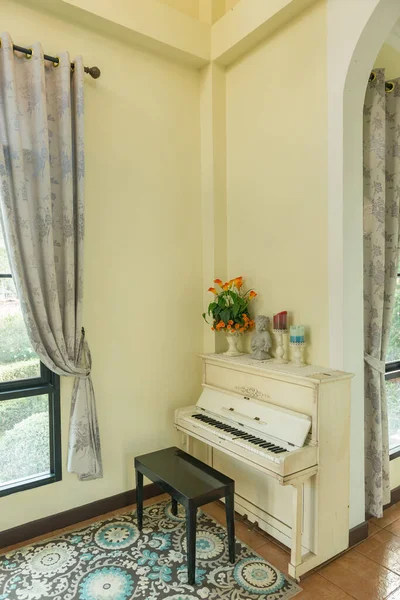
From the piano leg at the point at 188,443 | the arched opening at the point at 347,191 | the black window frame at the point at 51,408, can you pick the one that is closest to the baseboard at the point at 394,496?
the arched opening at the point at 347,191

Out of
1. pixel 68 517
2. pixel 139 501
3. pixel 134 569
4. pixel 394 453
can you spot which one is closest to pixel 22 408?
pixel 68 517

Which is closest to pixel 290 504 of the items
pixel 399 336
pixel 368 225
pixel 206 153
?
pixel 399 336

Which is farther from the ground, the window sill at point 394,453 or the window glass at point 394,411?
the window glass at point 394,411

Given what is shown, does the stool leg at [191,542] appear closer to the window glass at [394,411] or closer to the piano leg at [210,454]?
the piano leg at [210,454]

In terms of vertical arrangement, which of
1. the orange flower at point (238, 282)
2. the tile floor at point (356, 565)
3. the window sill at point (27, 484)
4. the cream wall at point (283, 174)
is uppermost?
the cream wall at point (283, 174)

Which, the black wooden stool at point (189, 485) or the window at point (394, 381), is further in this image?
the window at point (394, 381)

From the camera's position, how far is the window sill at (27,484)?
91.4 inches

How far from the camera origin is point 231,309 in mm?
2725

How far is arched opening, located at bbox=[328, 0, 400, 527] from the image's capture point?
2.17 m

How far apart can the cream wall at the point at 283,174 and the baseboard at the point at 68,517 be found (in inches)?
60.9

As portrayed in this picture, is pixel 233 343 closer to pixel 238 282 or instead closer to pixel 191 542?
pixel 238 282

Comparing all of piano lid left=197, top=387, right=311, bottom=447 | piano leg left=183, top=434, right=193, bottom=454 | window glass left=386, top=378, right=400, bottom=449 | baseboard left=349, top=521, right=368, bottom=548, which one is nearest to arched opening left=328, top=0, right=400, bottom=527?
baseboard left=349, top=521, right=368, bottom=548

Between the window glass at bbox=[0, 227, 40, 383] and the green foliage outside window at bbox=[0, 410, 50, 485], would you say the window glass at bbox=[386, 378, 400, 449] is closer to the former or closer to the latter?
the green foliage outside window at bbox=[0, 410, 50, 485]

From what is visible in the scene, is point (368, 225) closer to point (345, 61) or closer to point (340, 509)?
point (345, 61)
